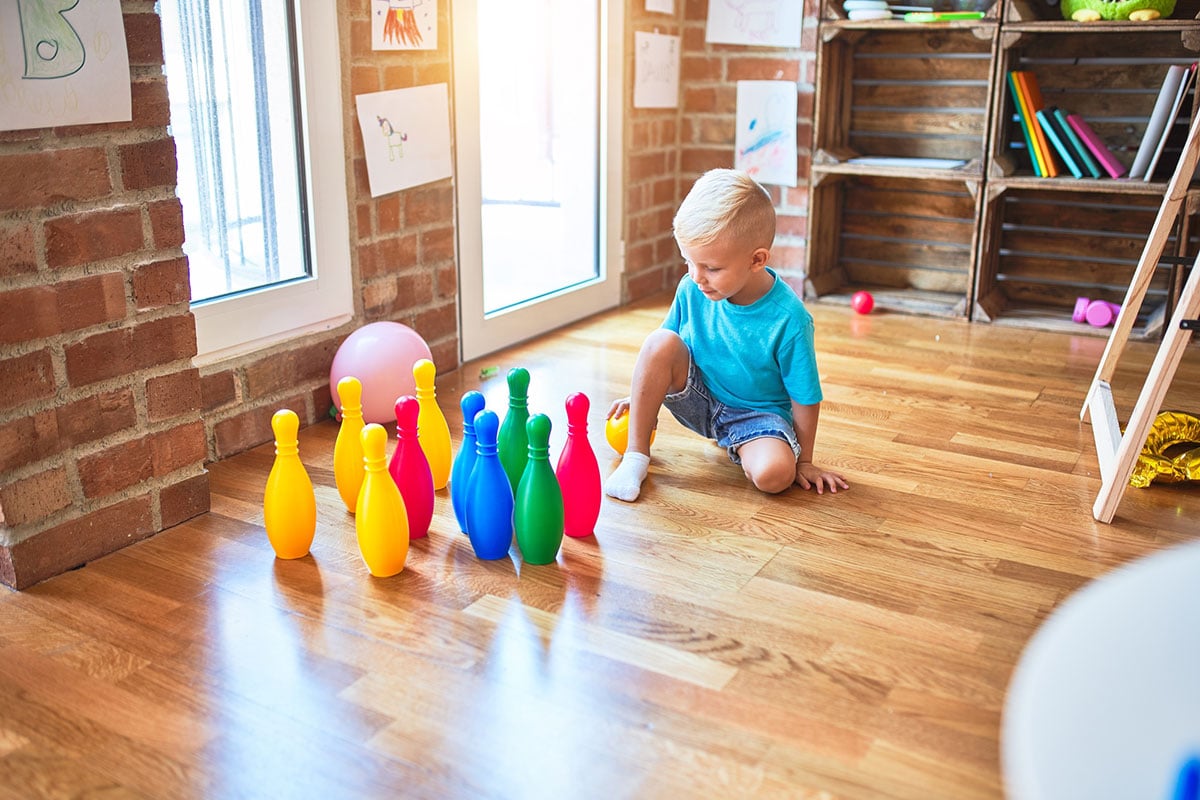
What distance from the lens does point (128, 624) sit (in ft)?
5.07

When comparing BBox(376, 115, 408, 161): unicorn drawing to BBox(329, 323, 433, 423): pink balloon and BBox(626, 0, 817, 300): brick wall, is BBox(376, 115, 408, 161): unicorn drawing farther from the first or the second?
BBox(626, 0, 817, 300): brick wall

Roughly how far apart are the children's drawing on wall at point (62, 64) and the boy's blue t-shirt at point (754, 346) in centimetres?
106

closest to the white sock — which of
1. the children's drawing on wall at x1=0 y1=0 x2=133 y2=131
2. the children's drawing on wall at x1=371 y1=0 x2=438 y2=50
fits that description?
the children's drawing on wall at x1=0 y1=0 x2=133 y2=131

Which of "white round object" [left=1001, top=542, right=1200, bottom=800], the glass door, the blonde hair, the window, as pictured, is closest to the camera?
"white round object" [left=1001, top=542, right=1200, bottom=800]

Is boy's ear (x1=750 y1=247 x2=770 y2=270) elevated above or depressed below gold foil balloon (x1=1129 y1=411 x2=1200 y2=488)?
above

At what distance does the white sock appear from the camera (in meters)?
2.01

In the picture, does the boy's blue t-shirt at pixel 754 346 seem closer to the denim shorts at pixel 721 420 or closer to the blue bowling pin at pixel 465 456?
the denim shorts at pixel 721 420

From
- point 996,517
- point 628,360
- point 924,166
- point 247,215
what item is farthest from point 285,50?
point 924,166

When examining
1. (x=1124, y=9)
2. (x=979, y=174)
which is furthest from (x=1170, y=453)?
(x=1124, y=9)

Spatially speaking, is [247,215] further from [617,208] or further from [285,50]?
[617,208]

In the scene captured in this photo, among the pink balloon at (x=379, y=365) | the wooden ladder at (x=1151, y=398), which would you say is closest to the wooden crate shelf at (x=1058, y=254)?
the wooden ladder at (x=1151, y=398)

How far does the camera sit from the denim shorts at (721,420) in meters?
2.07

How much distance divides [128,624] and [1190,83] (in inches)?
118

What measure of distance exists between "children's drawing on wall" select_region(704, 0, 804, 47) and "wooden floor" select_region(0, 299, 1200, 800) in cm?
182
